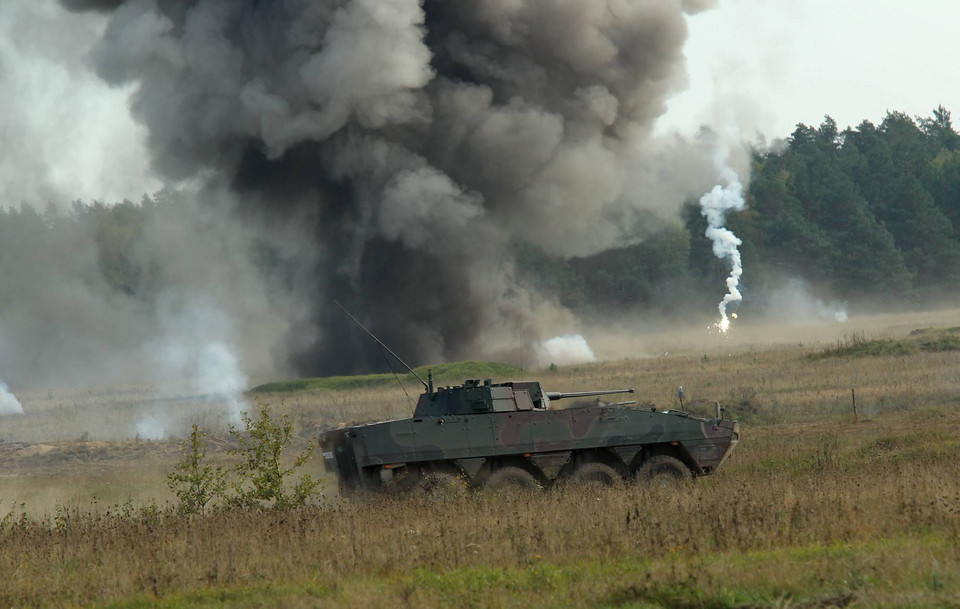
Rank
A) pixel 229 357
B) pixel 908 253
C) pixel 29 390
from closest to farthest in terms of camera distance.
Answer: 1. pixel 229 357
2. pixel 29 390
3. pixel 908 253

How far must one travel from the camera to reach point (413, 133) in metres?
44.2

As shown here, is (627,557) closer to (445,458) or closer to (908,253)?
(445,458)

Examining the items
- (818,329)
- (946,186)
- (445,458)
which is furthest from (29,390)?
(946,186)

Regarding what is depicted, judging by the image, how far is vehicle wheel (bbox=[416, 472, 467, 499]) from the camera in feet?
49.4

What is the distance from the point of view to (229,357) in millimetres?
51406

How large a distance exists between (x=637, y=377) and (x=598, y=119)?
11.7 m

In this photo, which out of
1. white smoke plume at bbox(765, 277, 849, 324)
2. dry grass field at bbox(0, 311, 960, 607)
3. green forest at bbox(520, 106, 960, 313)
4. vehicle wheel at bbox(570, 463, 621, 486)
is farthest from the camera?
green forest at bbox(520, 106, 960, 313)

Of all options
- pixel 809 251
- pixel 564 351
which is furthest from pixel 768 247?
pixel 564 351

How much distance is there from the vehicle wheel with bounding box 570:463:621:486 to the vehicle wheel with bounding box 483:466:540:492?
2.08 feet

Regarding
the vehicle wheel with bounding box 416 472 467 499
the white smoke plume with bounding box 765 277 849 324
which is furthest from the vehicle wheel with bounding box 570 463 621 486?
the white smoke plume with bounding box 765 277 849 324

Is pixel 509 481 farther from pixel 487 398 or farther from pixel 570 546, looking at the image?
pixel 570 546

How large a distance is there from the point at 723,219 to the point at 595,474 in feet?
209

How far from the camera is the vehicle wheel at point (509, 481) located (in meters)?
A: 15.9

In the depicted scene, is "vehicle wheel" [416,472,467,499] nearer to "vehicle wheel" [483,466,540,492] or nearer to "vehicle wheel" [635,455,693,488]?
"vehicle wheel" [483,466,540,492]
